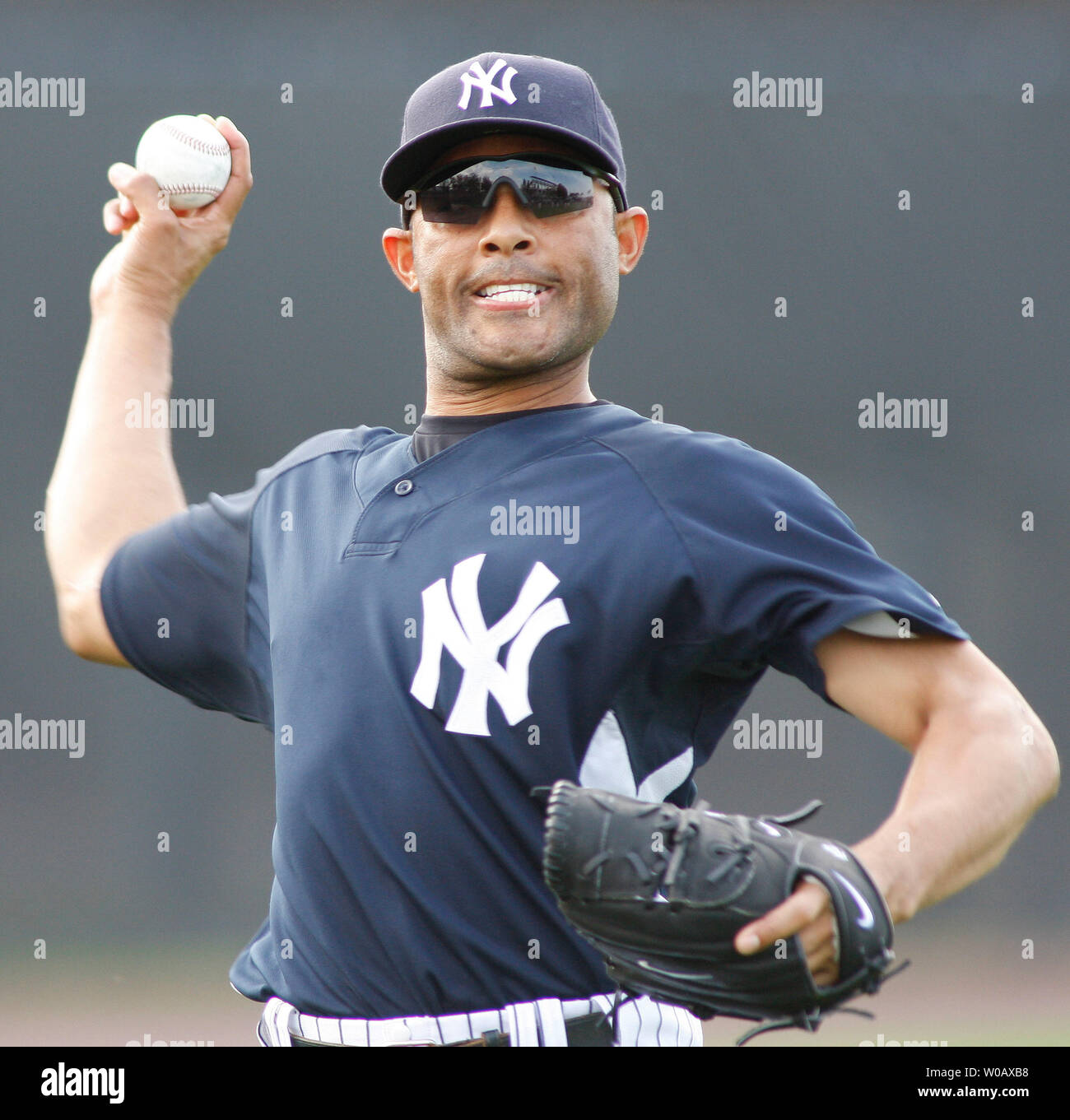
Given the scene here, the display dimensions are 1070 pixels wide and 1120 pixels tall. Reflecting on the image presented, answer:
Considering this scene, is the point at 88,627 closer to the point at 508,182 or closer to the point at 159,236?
the point at 159,236

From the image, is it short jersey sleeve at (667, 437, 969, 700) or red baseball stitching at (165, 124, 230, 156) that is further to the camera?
red baseball stitching at (165, 124, 230, 156)

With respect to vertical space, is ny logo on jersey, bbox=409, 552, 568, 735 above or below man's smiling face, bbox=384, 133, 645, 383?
below

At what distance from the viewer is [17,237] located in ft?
18.7

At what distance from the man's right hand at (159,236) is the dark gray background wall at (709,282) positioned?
12.0 ft

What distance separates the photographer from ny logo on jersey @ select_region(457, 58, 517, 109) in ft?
5.28

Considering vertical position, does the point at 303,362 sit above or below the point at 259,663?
above

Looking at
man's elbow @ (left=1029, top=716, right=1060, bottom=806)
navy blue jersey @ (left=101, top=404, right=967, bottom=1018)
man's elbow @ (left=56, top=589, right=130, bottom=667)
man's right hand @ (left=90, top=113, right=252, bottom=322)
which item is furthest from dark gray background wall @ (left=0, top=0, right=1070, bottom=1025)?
man's elbow @ (left=1029, top=716, right=1060, bottom=806)

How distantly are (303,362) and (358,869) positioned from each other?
4506 mm

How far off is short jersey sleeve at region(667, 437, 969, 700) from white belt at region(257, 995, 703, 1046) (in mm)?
378

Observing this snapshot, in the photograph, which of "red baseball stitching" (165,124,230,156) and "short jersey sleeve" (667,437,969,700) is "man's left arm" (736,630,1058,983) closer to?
"short jersey sleeve" (667,437,969,700)

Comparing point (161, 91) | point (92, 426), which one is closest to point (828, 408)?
point (161, 91)

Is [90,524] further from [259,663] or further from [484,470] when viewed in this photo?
[484,470]

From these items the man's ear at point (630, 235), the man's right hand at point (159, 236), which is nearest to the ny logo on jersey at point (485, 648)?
the man's ear at point (630, 235)

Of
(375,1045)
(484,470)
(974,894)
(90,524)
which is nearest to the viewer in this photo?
(375,1045)
